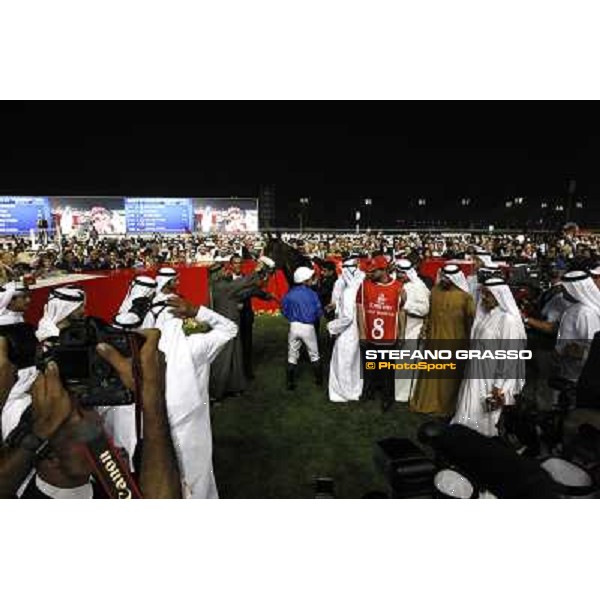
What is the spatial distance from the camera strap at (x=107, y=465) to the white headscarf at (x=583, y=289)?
114 inches

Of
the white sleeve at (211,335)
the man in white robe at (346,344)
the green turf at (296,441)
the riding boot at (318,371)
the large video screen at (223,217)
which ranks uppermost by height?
the large video screen at (223,217)

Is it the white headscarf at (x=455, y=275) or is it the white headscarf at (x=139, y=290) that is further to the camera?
the white headscarf at (x=455, y=275)

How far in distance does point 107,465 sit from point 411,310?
93.6 inches

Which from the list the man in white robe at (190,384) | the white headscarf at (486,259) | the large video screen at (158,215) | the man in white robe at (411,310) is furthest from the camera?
the large video screen at (158,215)

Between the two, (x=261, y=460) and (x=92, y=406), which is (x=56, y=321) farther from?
(x=261, y=460)

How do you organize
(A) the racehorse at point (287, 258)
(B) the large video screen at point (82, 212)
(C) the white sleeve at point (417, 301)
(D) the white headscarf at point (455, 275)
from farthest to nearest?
(A) the racehorse at point (287, 258), (D) the white headscarf at point (455, 275), (C) the white sleeve at point (417, 301), (B) the large video screen at point (82, 212)

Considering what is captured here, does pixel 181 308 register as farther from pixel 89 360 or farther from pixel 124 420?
pixel 124 420

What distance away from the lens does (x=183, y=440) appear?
2898mm

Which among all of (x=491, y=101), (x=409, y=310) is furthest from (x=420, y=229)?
(x=491, y=101)

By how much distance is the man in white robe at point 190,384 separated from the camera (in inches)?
110

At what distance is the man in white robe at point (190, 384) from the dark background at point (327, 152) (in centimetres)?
95

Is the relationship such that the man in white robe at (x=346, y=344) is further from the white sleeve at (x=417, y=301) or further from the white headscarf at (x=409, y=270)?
the white sleeve at (x=417, y=301)

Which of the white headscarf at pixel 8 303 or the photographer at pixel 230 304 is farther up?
the white headscarf at pixel 8 303

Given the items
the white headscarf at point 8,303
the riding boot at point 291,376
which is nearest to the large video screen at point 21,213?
the white headscarf at point 8,303
